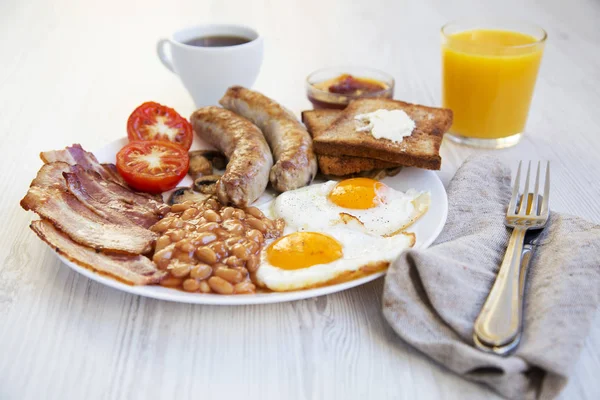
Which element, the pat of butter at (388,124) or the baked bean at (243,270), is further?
the pat of butter at (388,124)

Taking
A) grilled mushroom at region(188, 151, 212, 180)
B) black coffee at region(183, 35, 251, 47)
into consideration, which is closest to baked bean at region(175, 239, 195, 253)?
grilled mushroom at region(188, 151, 212, 180)

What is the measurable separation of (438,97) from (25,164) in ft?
7.44

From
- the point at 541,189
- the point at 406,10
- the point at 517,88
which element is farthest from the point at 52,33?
the point at 541,189

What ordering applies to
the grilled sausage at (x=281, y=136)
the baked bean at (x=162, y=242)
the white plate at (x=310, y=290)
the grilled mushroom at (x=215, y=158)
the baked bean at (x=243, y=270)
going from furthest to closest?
the grilled mushroom at (x=215, y=158)
the grilled sausage at (x=281, y=136)
the baked bean at (x=162, y=242)
the baked bean at (x=243, y=270)
the white plate at (x=310, y=290)

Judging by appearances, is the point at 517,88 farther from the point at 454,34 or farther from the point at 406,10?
the point at 406,10

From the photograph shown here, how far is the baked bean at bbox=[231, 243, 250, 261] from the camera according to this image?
1.85m

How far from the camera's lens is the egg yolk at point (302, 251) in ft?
6.05

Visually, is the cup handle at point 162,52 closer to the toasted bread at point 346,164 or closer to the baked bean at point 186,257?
the toasted bread at point 346,164

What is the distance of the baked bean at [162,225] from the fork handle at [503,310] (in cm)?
105

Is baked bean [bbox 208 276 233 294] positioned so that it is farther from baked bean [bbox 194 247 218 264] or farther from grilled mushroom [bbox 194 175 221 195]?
grilled mushroom [bbox 194 175 221 195]

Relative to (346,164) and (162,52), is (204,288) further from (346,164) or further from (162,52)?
(162,52)

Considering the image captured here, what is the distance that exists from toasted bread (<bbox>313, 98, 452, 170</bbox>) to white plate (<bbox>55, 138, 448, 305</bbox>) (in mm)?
75

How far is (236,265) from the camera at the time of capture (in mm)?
1832

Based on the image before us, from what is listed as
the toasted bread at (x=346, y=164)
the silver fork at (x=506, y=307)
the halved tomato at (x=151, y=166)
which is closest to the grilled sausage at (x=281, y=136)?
the toasted bread at (x=346, y=164)
